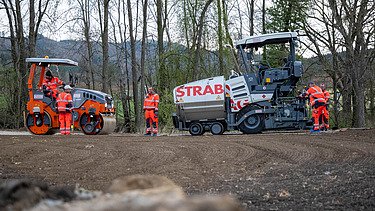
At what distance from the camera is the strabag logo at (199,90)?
60.7 ft

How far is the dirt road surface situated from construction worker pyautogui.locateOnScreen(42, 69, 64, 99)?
16.6 feet

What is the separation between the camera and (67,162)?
1049 centimetres

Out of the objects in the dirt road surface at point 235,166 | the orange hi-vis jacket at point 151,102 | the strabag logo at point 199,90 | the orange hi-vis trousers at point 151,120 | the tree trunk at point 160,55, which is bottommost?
the dirt road surface at point 235,166

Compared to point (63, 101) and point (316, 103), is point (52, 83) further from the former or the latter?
point (316, 103)

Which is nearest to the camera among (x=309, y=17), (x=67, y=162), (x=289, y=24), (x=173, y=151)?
(x=67, y=162)

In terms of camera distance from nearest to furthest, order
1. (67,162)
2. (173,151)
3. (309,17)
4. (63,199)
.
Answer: (63,199) → (67,162) → (173,151) → (309,17)

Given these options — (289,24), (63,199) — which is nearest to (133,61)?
(289,24)

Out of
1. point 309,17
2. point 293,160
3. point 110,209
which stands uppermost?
point 309,17

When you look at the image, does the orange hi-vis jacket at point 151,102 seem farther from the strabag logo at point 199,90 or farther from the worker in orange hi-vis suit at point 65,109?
the worker in orange hi-vis suit at point 65,109

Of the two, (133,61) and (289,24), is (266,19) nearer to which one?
(289,24)

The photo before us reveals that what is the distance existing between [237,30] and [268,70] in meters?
17.7

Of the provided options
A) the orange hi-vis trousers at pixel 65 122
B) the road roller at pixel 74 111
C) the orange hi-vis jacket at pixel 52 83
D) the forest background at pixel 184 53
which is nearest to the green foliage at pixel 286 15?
the forest background at pixel 184 53

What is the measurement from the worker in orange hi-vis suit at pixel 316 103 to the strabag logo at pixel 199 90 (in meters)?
3.20

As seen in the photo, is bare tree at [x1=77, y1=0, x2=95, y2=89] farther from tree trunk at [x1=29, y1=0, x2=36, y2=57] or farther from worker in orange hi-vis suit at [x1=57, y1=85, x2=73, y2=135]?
worker in orange hi-vis suit at [x1=57, y1=85, x2=73, y2=135]
